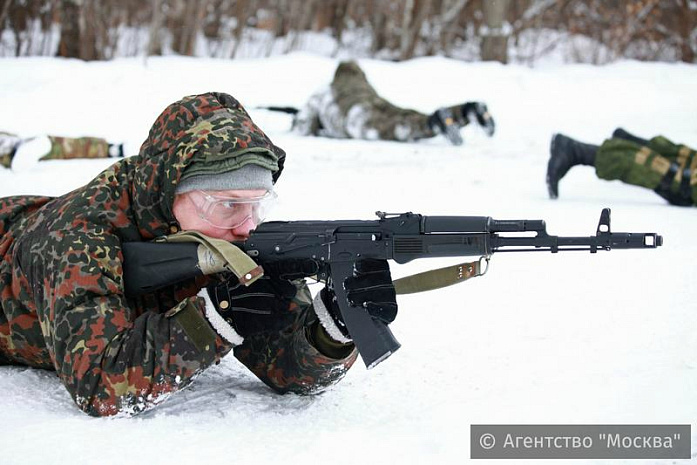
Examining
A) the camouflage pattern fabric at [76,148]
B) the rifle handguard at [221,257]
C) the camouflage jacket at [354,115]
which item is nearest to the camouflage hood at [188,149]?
Result: the rifle handguard at [221,257]

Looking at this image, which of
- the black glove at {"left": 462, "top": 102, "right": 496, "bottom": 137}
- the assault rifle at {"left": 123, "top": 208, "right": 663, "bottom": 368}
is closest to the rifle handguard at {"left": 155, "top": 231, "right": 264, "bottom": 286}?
the assault rifle at {"left": 123, "top": 208, "right": 663, "bottom": 368}

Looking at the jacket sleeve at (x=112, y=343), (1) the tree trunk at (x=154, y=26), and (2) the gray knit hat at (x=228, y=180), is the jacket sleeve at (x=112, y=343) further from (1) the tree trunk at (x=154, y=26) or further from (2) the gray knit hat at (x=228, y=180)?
(1) the tree trunk at (x=154, y=26)

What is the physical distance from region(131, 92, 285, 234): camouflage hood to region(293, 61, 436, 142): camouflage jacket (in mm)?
5365

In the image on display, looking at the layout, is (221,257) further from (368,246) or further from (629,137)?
(629,137)

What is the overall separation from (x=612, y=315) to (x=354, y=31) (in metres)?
12.5

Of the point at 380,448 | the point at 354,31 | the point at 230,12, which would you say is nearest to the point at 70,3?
the point at 230,12

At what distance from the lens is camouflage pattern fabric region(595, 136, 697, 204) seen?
5.31 m

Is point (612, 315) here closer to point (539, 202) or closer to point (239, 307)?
point (239, 307)

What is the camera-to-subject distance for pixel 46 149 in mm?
5910

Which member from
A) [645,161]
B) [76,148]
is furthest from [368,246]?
[76,148]

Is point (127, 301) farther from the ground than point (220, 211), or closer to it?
closer to it

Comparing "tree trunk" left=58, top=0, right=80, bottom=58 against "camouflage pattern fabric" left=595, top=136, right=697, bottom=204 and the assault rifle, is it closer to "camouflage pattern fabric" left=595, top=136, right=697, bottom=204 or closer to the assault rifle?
"camouflage pattern fabric" left=595, top=136, right=697, bottom=204

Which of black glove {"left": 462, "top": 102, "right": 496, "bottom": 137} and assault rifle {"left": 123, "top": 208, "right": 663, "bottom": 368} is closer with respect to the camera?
assault rifle {"left": 123, "top": 208, "right": 663, "bottom": 368}

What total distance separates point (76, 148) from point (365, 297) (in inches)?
169
